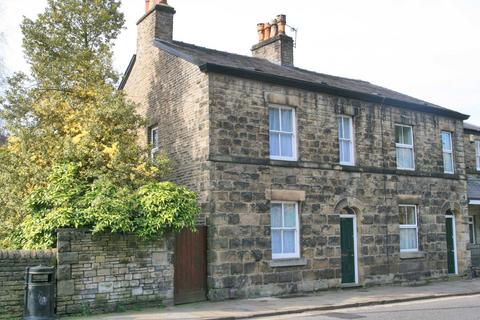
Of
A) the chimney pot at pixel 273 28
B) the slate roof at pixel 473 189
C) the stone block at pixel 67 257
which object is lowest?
the stone block at pixel 67 257

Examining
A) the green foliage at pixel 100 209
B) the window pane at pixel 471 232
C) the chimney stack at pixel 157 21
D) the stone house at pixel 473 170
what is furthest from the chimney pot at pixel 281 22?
the window pane at pixel 471 232

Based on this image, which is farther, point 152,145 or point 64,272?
point 152,145

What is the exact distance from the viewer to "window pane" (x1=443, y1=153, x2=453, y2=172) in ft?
71.8

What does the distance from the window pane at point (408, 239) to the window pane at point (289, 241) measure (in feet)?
17.3

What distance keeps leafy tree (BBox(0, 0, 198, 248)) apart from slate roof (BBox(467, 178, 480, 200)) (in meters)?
14.1

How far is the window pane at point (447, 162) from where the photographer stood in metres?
21.9

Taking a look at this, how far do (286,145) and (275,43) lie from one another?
258 inches

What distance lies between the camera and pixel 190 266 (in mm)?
14344

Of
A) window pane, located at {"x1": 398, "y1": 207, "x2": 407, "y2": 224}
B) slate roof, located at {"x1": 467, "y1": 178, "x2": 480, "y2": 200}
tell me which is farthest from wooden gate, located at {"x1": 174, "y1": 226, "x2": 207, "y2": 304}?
slate roof, located at {"x1": 467, "y1": 178, "x2": 480, "y2": 200}

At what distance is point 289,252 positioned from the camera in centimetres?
1647

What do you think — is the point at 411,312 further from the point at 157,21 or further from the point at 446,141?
the point at 157,21

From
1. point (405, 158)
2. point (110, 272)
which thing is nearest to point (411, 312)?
point (110, 272)

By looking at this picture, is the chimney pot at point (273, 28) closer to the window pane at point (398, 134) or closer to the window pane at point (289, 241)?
the window pane at point (398, 134)

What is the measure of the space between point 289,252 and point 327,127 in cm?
441
